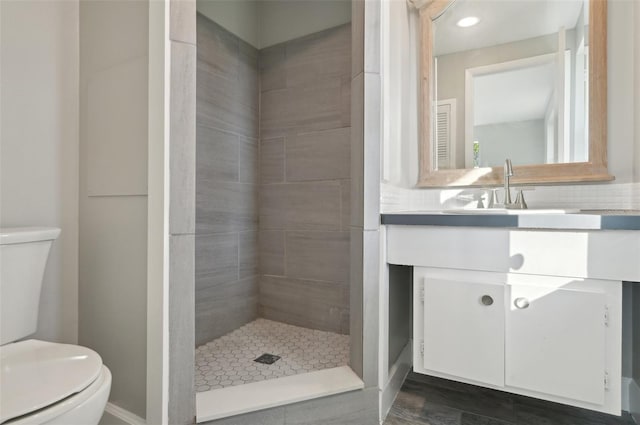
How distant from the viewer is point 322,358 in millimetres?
1728

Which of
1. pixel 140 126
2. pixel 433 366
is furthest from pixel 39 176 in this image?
pixel 433 366

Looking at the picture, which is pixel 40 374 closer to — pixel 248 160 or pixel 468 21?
pixel 248 160

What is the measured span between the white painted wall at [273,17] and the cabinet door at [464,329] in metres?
1.70

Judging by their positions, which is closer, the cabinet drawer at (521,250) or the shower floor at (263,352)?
the cabinet drawer at (521,250)

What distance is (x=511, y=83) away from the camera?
1.79 metres

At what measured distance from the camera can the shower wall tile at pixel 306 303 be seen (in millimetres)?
2123

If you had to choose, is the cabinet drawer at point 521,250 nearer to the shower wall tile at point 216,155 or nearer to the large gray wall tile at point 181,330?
the large gray wall tile at point 181,330

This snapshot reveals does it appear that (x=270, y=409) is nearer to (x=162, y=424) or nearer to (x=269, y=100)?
(x=162, y=424)

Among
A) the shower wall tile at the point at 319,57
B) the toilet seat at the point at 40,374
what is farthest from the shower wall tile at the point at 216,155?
the toilet seat at the point at 40,374

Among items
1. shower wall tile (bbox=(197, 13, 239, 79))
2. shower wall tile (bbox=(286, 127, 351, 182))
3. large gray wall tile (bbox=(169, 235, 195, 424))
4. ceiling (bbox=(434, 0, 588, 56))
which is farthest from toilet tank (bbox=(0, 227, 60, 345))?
ceiling (bbox=(434, 0, 588, 56))

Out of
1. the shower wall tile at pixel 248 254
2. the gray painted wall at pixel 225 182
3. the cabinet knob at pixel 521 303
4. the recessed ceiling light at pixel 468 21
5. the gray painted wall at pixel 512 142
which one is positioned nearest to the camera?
the cabinet knob at pixel 521 303

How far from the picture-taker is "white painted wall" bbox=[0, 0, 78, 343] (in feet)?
4.27

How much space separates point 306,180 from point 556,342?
152 cm

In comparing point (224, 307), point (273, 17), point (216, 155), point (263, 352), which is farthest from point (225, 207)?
point (273, 17)
